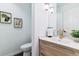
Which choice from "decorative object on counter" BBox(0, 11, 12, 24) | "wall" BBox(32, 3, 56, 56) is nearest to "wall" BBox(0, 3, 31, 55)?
"decorative object on counter" BBox(0, 11, 12, 24)

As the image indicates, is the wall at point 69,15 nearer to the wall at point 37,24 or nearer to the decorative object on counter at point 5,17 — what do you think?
the wall at point 37,24

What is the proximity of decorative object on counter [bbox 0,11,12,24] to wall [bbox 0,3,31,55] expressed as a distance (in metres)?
0.08

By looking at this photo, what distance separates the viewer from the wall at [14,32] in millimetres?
2524

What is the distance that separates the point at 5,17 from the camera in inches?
101

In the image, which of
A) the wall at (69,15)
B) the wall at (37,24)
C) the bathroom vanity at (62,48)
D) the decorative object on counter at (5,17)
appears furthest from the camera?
the decorative object on counter at (5,17)

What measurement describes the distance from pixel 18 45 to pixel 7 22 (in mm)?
803

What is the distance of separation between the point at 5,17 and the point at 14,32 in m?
0.50

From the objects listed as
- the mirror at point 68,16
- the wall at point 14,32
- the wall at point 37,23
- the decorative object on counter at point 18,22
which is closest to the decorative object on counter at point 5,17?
the wall at point 14,32

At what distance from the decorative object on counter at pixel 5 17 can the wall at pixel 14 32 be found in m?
0.08

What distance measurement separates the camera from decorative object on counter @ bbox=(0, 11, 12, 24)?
2.47 meters

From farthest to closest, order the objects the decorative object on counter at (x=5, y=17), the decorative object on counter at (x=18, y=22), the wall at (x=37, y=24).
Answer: the decorative object on counter at (x=18, y=22) → the decorative object on counter at (x=5, y=17) → the wall at (x=37, y=24)

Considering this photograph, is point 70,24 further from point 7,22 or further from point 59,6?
point 7,22

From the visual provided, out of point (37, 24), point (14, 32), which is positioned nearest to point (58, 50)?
point (37, 24)

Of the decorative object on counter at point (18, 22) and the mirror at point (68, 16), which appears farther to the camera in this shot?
the decorative object on counter at point (18, 22)
